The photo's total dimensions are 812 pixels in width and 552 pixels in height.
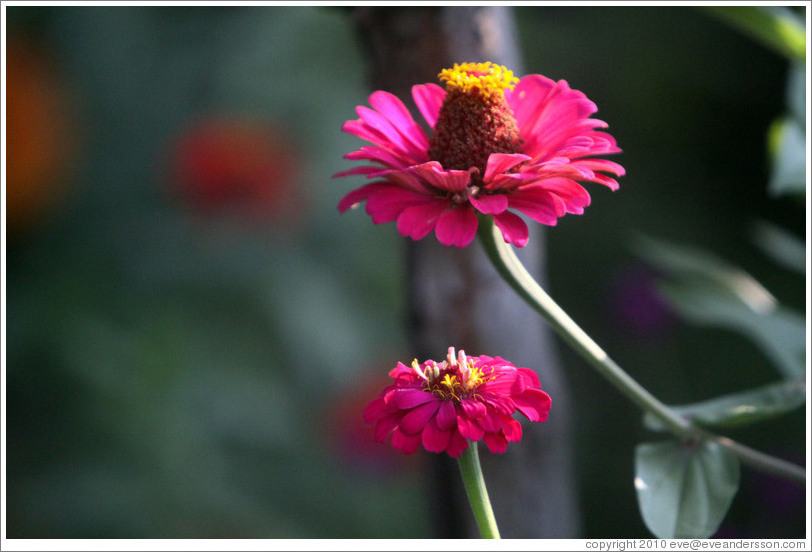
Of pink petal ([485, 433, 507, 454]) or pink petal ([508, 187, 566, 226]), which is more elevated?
pink petal ([508, 187, 566, 226])

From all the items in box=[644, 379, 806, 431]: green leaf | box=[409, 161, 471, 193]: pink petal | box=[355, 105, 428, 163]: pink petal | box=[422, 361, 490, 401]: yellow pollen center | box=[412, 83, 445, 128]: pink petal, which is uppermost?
box=[412, 83, 445, 128]: pink petal

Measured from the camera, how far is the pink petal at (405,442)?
0.24 metres

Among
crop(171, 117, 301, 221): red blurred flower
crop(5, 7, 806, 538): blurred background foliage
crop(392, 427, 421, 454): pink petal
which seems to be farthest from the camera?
crop(171, 117, 301, 221): red blurred flower

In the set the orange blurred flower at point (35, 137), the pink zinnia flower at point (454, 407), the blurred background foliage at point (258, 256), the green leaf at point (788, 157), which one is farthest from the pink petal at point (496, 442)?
the orange blurred flower at point (35, 137)

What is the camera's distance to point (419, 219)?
0.26 meters

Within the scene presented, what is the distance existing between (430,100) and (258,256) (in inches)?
26.9

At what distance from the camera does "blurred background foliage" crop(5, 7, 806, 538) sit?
2.76ft

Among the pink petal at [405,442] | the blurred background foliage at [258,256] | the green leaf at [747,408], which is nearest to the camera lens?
the pink petal at [405,442]

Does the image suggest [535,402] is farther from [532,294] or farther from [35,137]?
[35,137]

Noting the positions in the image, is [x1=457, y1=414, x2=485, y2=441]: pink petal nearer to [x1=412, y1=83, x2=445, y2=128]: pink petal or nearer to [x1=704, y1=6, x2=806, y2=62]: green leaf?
[x1=412, y1=83, x2=445, y2=128]: pink petal

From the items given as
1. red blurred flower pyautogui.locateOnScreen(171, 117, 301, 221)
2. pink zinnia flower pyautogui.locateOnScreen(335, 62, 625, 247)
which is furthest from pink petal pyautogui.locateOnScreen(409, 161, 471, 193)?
red blurred flower pyautogui.locateOnScreen(171, 117, 301, 221)

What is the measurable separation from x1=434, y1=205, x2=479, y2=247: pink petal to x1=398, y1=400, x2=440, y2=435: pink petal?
56 mm

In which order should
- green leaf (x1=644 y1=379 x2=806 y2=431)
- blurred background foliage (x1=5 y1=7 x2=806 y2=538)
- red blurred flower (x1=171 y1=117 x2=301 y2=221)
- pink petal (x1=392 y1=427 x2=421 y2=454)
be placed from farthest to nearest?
red blurred flower (x1=171 y1=117 x2=301 y2=221), blurred background foliage (x1=5 y1=7 x2=806 y2=538), green leaf (x1=644 y1=379 x2=806 y2=431), pink petal (x1=392 y1=427 x2=421 y2=454)

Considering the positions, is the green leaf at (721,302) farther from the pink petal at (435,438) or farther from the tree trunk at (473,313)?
the pink petal at (435,438)
